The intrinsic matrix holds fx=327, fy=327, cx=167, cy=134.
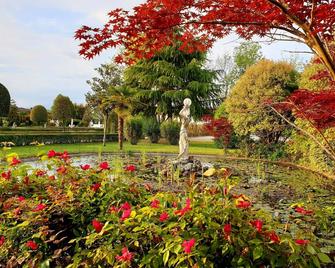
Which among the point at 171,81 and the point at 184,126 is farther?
the point at 171,81

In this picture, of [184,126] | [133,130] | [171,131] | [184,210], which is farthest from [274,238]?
[171,131]

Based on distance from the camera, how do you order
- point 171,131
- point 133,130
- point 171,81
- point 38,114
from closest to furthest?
1. point 133,130
2. point 171,131
3. point 171,81
4. point 38,114

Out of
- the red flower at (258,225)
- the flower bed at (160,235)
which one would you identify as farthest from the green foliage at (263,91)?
the red flower at (258,225)

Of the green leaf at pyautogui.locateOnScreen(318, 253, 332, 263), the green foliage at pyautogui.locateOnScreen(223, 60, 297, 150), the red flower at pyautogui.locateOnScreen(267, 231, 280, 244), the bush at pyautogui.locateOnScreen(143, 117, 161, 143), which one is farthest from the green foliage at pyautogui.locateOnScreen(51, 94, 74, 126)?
the green leaf at pyautogui.locateOnScreen(318, 253, 332, 263)

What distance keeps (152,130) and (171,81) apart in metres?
4.22

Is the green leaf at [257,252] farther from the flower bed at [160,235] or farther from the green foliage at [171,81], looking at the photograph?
the green foliage at [171,81]

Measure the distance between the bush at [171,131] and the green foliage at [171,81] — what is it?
243cm

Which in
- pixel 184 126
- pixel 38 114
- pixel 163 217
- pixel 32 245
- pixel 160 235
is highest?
pixel 38 114

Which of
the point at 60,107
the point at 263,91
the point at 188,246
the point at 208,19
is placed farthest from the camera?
the point at 60,107

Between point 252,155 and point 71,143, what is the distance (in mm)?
11339

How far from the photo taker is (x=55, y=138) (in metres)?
19.5

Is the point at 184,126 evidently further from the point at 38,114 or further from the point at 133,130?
the point at 38,114

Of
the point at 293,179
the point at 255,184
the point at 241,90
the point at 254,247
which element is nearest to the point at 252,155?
the point at 241,90

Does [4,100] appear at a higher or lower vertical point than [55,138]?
higher
